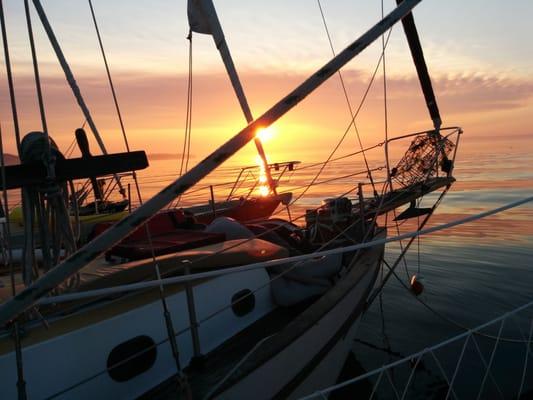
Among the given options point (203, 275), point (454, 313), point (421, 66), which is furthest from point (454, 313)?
point (203, 275)

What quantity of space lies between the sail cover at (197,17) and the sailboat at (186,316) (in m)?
3.52

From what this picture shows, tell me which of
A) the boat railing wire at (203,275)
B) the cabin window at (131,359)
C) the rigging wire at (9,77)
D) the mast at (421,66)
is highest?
the mast at (421,66)

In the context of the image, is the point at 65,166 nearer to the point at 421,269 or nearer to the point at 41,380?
the point at 41,380

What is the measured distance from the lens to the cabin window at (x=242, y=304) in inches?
219

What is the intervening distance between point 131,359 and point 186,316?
0.84m

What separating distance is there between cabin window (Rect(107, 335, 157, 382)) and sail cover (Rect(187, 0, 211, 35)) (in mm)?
7424

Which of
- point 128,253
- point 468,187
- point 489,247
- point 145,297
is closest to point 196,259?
point 145,297

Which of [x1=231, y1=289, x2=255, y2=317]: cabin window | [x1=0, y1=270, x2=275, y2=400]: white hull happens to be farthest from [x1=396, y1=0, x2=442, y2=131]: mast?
[x1=0, y1=270, x2=275, y2=400]: white hull

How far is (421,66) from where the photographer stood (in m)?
9.75

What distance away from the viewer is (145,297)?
4.61 m

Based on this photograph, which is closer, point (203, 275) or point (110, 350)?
point (203, 275)

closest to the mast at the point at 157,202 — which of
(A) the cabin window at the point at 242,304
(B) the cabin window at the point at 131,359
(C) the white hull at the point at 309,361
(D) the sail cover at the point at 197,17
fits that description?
(B) the cabin window at the point at 131,359

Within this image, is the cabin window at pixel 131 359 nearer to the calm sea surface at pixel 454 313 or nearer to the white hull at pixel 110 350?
the white hull at pixel 110 350

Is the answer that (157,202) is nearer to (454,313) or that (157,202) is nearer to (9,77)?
(9,77)
